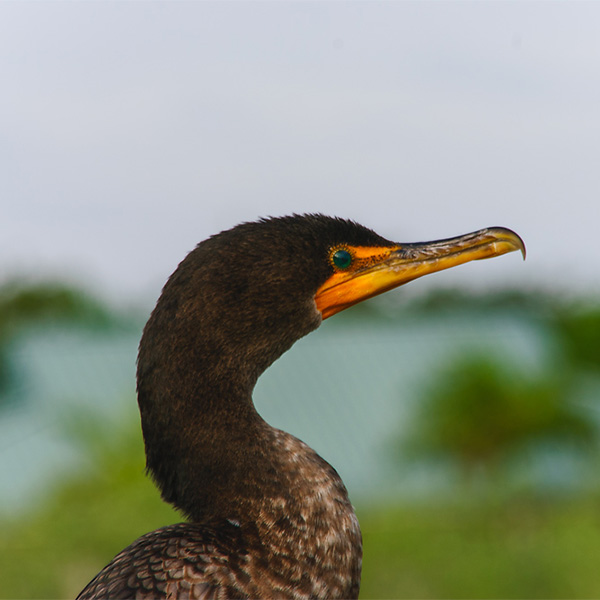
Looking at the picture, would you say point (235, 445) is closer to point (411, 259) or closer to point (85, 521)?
point (411, 259)

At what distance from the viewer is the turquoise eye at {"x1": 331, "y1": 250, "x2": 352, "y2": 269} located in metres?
3.23

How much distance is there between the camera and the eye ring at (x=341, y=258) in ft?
10.6

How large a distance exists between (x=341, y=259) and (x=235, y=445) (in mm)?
825

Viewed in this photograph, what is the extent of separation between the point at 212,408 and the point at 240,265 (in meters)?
0.52

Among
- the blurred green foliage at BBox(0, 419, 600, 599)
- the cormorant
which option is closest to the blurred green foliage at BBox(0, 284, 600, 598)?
the blurred green foliage at BBox(0, 419, 600, 599)

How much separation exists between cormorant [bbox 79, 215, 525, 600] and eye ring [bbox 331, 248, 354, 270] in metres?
0.06

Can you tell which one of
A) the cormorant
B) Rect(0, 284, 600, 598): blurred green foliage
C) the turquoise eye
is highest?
the turquoise eye

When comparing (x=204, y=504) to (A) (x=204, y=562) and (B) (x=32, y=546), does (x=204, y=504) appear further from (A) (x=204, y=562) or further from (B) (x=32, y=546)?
(B) (x=32, y=546)

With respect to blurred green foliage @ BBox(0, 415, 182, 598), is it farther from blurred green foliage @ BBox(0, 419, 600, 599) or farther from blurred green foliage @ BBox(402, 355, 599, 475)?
blurred green foliage @ BBox(402, 355, 599, 475)

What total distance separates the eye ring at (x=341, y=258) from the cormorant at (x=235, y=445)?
0.06m

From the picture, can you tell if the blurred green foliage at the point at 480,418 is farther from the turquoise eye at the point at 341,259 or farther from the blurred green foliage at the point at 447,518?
the turquoise eye at the point at 341,259

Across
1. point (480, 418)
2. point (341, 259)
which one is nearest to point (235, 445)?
point (341, 259)

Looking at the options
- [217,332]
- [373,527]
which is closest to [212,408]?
[217,332]

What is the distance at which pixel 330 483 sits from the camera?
9.88ft
